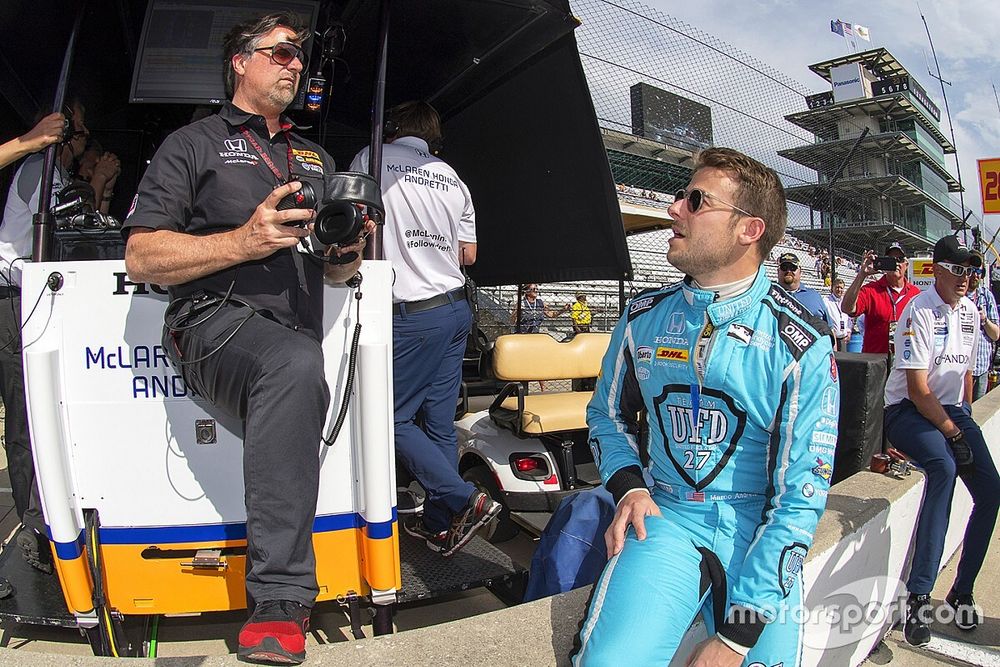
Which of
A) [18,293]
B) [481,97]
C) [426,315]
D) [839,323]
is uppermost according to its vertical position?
[481,97]

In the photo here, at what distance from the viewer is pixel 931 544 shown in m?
3.33

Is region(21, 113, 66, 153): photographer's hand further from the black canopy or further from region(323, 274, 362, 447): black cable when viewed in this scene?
region(323, 274, 362, 447): black cable

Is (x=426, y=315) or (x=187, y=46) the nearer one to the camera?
(x=187, y=46)

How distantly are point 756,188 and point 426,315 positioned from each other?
1.58m

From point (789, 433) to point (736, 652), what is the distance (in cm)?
55

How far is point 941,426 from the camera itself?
11.8 feet

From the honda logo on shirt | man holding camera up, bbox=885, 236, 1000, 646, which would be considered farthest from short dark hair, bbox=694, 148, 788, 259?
man holding camera up, bbox=885, 236, 1000, 646

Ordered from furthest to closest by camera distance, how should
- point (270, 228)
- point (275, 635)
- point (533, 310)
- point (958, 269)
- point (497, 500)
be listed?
point (533, 310) < point (497, 500) < point (958, 269) < point (270, 228) < point (275, 635)

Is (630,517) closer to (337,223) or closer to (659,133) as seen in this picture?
(337,223)

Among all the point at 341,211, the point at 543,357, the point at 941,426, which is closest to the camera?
the point at 341,211

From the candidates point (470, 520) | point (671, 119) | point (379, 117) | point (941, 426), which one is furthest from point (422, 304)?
point (671, 119)

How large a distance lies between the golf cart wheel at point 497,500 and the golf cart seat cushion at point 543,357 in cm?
61

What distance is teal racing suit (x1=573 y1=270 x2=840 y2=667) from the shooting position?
1.65 metres

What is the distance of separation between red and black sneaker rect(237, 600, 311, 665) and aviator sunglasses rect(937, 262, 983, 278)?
3854mm
